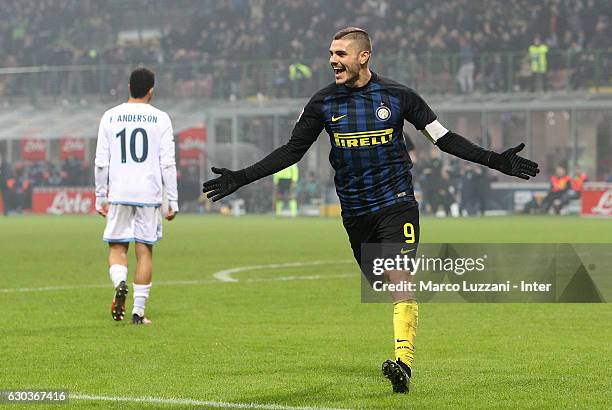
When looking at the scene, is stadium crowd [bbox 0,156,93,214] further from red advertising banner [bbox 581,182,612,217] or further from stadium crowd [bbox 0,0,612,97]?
red advertising banner [bbox 581,182,612,217]

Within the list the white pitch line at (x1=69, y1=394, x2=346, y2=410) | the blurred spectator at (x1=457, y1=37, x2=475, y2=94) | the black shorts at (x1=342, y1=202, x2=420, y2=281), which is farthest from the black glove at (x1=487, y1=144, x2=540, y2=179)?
the blurred spectator at (x1=457, y1=37, x2=475, y2=94)

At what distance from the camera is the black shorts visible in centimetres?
763

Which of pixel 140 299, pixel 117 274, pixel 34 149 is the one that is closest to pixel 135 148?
pixel 117 274

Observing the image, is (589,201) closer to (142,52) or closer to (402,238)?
(142,52)

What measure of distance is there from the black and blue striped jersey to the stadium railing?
32.6 meters

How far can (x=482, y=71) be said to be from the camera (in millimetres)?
41531

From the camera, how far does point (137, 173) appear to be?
1125 cm

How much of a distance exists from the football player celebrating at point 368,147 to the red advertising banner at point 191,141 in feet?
124

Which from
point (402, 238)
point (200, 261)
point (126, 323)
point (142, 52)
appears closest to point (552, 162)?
point (142, 52)

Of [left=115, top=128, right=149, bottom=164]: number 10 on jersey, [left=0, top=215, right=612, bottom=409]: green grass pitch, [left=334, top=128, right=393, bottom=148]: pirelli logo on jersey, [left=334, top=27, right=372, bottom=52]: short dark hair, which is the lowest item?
[left=0, top=215, right=612, bottom=409]: green grass pitch

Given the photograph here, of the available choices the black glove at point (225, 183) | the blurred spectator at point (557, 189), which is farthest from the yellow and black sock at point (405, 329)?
the blurred spectator at point (557, 189)

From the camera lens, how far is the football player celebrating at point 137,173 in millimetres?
11211

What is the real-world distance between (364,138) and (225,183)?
31.9 inches

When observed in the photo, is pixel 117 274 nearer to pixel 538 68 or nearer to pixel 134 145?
pixel 134 145
